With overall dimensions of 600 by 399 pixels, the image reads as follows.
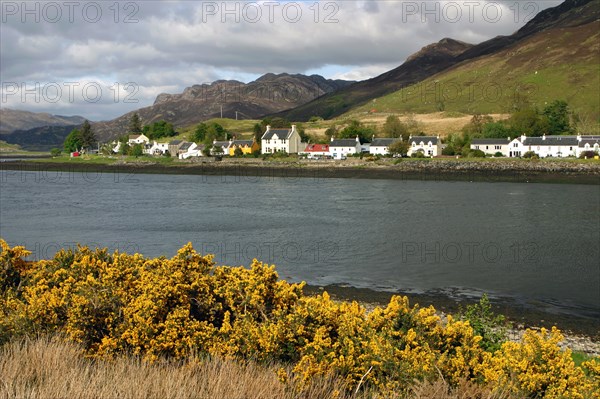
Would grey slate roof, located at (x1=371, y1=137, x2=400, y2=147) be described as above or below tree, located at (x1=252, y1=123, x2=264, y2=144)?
below

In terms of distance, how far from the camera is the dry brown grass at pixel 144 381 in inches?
300

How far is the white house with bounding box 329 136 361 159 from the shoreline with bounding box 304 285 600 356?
106m

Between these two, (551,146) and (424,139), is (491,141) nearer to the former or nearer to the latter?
(551,146)

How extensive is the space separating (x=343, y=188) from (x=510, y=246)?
4700cm

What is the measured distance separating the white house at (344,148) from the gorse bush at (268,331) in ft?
398

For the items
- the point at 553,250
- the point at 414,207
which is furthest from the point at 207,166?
the point at 553,250

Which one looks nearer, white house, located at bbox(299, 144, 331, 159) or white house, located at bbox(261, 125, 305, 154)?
white house, located at bbox(299, 144, 331, 159)

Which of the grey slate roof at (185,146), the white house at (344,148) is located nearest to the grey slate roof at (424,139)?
the white house at (344,148)

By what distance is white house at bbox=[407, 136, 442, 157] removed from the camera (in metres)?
127

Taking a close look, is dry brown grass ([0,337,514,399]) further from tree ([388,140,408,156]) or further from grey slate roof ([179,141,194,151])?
grey slate roof ([179,141,194,151])

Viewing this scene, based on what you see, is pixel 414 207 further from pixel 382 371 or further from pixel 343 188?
pixel 382 371

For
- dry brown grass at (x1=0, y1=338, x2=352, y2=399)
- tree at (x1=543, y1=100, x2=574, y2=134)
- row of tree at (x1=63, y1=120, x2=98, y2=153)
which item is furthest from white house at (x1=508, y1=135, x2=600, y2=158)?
row of tree at (x1=63, y1=120, x2=98, y2=153)

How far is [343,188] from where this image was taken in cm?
8531

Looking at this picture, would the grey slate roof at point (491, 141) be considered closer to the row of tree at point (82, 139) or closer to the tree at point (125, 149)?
the tree at point (125, 149)
